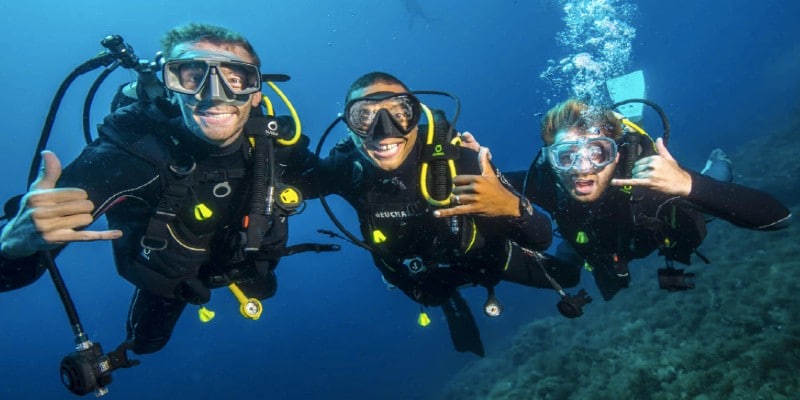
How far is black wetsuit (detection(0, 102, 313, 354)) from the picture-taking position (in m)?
3.75

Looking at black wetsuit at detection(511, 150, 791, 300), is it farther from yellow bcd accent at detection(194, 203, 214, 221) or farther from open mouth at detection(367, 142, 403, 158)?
yellow bcd accent at detection(194, 203, 214, 221)

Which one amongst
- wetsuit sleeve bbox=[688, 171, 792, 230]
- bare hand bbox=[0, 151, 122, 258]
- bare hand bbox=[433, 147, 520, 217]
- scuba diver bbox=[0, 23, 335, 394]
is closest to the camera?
bare hand bbox=[0, 151, 122, 258]

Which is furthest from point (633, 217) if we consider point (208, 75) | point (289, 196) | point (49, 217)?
point (49, 217)

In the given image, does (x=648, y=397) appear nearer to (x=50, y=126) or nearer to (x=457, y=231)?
(x=457, y=231)

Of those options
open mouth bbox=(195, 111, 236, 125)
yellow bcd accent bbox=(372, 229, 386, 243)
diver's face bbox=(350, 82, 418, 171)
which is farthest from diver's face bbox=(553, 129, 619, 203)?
open mouth bbox=(195, 111, 236, 125)

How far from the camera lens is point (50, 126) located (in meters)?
3.46

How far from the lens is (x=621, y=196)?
16.5ft

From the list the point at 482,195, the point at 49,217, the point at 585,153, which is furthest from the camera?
the point at 585,153

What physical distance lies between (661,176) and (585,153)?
3.64ft

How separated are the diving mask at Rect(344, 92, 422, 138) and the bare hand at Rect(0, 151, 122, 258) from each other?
7.73ft

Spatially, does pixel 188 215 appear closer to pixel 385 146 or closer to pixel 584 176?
pixel 385 146

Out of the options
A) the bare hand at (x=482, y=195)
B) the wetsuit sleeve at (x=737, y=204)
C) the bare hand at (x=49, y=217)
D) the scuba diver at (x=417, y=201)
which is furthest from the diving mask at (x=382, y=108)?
the wetsuit sleeve at (x=737, y=204)

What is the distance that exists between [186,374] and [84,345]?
4576 centimetres

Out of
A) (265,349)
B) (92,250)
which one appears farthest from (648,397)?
(92,250)
